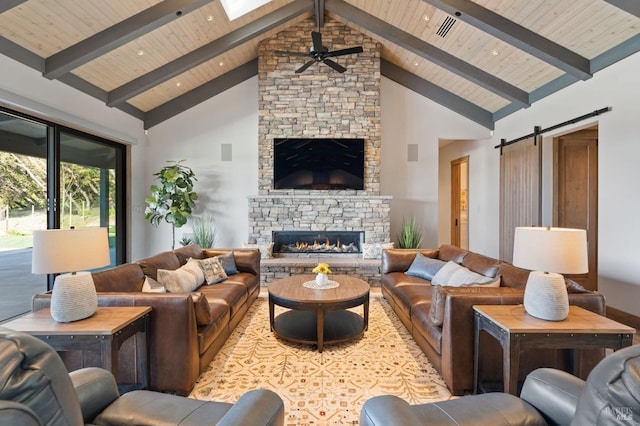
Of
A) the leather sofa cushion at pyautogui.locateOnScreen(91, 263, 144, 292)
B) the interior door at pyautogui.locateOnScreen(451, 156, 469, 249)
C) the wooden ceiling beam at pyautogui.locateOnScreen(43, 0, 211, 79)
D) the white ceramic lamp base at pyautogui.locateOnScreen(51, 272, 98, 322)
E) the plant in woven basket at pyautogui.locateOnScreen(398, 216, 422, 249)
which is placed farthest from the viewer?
the interior door at pyautogui.locateOnScreen(451, 156, 469, 249)

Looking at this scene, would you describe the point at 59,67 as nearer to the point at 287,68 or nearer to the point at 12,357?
the point at 287,68

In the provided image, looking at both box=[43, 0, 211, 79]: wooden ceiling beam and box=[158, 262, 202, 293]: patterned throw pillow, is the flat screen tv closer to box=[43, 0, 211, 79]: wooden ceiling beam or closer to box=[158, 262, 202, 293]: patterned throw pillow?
box=[43, 0, 211, 79]: wooden ceiling beam

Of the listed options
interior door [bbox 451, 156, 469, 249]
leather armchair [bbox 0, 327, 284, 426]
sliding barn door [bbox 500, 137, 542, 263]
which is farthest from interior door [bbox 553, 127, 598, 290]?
leather armchair [bbox 0, 327, 284, 426]

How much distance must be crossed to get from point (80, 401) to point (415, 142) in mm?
6325

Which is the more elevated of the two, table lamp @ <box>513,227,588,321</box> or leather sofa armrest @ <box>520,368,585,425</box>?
table lamp @ <box>513,227,588,321</box>

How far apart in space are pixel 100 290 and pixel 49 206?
275 centimetres

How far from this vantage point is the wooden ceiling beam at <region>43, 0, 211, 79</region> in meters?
3.87

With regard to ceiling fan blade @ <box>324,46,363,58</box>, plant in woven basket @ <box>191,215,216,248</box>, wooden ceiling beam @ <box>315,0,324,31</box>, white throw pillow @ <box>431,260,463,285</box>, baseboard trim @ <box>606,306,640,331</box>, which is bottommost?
baseboard trim @ <box>606,306,640,331</box>

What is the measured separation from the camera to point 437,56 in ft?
16.9

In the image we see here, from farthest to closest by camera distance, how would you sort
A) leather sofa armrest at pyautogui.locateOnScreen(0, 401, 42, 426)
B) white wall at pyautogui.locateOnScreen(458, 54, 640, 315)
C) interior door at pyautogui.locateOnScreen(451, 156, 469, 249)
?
interior door at pyautogui.locateOnScreen(451, 156, 469, 249) → white wall at pyautogui.locateOnScreen(458, 54, 640, 315) → leather sofa armrest at pyautogui.locateOnScreen(0, 401, 42, 426)

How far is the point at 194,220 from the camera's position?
6.41 metres

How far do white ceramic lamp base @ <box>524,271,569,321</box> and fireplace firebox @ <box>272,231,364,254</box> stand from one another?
13.1 ft

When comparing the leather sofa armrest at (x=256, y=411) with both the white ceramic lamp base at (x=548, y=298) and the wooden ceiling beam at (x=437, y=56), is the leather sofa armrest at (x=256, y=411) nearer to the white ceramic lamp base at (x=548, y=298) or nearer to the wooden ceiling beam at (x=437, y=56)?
the white ceramic lamp base at (x=548, y=298)

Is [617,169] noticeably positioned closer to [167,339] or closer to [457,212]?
[457,212]
